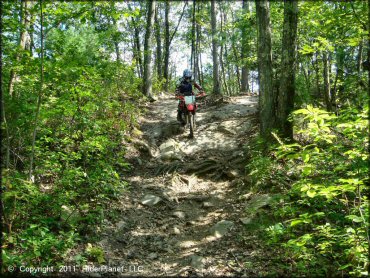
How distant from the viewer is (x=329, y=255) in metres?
3.81

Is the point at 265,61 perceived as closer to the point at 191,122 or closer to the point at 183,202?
the point at 191,122

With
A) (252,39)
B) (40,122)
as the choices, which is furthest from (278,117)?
(252,39)

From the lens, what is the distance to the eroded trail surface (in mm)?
4426

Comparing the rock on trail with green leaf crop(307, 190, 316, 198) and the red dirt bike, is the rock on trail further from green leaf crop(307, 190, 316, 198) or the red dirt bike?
green leaf crop(307, 190, 316, 198)

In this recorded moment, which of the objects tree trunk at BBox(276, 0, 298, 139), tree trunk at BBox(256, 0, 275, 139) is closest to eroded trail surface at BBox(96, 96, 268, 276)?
tree trunk at BBox(256, 0, 275, 139)

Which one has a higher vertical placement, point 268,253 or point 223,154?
point 223,154

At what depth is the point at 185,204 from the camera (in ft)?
20.9

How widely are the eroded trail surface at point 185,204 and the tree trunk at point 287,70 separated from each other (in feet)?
4.96

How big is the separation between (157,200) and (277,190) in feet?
8.56

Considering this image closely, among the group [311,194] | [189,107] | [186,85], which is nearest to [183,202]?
[189,107]

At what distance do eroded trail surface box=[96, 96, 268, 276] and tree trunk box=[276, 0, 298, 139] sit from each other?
4.96ft

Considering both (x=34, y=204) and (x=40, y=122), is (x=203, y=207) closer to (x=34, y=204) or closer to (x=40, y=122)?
(x=34, y=204)

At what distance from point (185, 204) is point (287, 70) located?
164 inches

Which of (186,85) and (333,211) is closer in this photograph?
(333,211)
